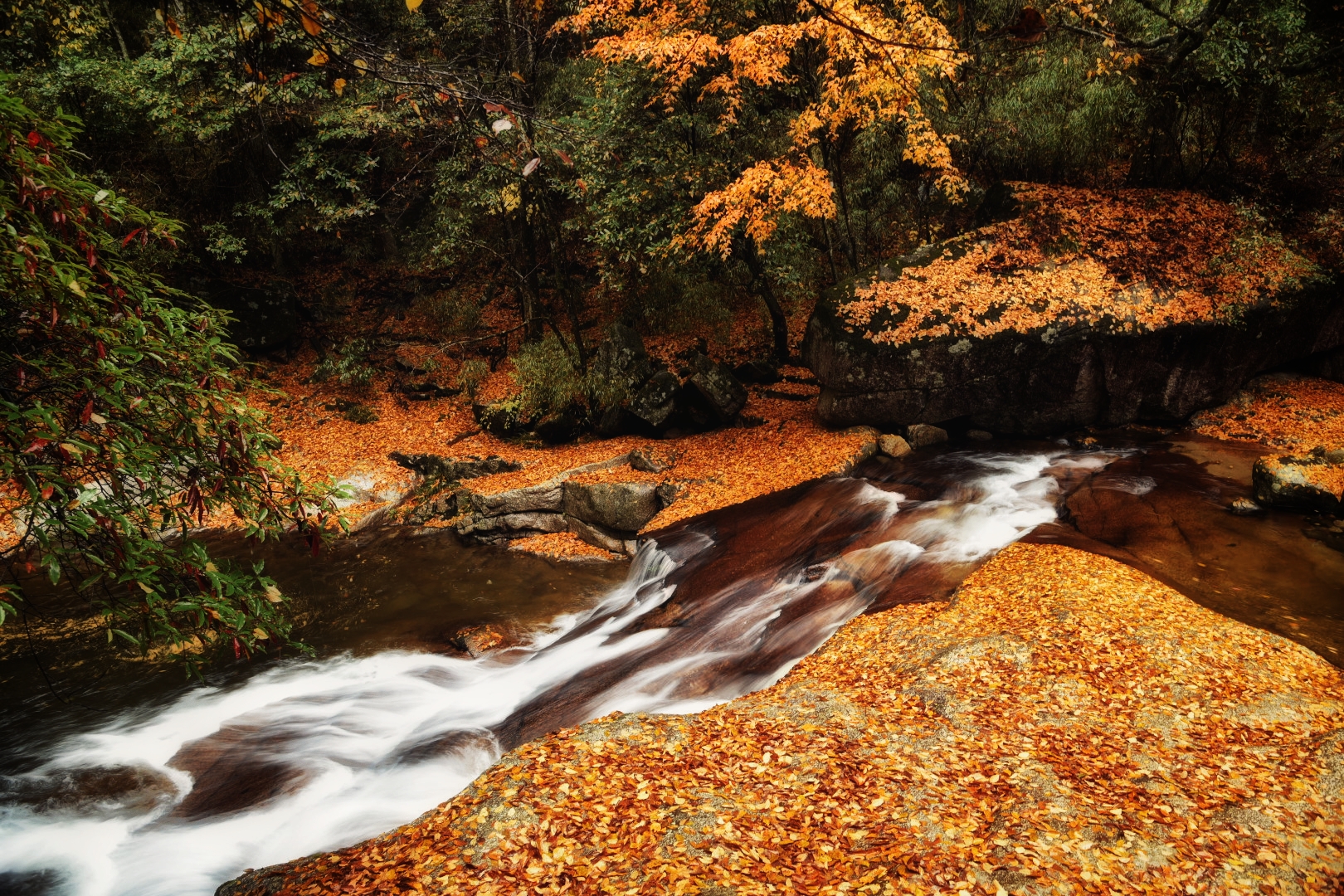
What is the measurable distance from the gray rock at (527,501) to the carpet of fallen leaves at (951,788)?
7066mm

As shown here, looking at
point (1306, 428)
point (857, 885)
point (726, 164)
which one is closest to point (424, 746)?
point (857, 885)

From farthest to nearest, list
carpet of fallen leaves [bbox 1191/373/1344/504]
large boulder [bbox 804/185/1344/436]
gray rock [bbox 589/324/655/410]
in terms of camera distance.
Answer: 1. gray rock [bbox 589/324/655/410]
2. large boulder [bbox 804/185/1344/436]
3. carpet of fallen leaves [bbox 1191/373/1344/504]

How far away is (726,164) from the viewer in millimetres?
13531

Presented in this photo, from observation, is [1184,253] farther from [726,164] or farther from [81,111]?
[81,111]

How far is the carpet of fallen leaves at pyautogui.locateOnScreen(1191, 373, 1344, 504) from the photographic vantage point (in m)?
10.7

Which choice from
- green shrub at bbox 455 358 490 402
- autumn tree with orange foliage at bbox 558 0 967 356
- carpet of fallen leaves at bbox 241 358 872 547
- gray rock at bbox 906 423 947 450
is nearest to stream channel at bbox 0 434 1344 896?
carpet of fallen leaves at bbox 241 358 872 547

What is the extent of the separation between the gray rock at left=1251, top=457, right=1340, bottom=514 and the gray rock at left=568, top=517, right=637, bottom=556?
29.5 feet

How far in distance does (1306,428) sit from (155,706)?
56.1 feet

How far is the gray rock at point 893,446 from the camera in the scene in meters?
12.7

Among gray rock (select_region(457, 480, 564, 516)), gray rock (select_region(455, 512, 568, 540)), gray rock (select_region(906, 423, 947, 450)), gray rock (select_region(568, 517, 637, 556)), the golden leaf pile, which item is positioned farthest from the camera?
gray rock (select_region(906, 423, 947, 450))

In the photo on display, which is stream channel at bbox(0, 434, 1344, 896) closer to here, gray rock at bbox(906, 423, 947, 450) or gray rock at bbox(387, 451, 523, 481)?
gray rock at bbox(906, 423, 947, 450)

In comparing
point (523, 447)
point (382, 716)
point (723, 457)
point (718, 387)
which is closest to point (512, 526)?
point (523, 447)

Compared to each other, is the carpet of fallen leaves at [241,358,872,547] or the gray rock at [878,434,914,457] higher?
the carpet of fallen leaves at [241,358,872,547]

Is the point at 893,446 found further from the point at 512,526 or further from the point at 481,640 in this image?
the point at 481,640
